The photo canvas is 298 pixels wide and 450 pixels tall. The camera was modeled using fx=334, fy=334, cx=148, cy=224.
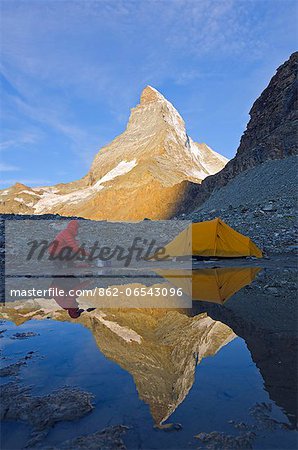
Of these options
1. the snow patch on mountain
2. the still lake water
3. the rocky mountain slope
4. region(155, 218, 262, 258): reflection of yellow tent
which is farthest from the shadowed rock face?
Answer: the snow patch on mountain

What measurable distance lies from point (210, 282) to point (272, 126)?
41204 millimetres

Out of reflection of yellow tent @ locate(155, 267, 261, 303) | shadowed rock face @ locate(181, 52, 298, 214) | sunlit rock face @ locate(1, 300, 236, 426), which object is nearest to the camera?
sunlit rock face @ locate(1, 300, 236, 426)

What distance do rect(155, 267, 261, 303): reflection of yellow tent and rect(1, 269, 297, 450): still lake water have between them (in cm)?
159

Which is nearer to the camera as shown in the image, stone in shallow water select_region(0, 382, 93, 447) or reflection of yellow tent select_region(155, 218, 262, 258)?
stone in shallow water select_region(0, 382, 93, 447)

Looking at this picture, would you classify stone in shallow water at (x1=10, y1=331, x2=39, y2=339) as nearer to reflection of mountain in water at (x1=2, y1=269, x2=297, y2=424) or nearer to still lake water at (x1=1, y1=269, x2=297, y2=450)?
still lake water at (x1=1, y1=269, x2=297, y2=450)

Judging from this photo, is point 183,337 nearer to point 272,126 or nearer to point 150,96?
point 272,126

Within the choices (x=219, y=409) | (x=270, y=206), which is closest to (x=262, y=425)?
(x=219, y=409)

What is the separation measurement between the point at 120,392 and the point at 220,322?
9.10 ft

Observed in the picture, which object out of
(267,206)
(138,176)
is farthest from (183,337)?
(138,176)

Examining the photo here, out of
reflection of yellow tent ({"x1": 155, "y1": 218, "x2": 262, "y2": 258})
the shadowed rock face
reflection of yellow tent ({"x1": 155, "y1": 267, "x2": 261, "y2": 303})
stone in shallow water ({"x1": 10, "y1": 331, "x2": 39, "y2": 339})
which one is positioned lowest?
stone in shallow water ({"x1": 10, "y1": 331, "x2": 39, "y2": 339})

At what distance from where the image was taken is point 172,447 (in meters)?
2.38

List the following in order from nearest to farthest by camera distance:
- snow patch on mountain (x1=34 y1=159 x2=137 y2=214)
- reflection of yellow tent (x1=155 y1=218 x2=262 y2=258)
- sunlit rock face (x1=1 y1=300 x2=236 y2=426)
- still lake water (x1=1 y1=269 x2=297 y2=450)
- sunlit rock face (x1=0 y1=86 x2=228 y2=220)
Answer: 1. still lake water (x1=1 y1=269 x2=297 y2=450)
2. sunlit rock face (x1=1 y1=300 x2=236 y2=426)
3. reflection of yellow tent (x1=155 y1=218 x2=262 y2=258)
4. sunlit rock face (x1=0 y1=86 x2=228 y2=220)
5. snow patch on mountain (x1=34 y1=159 x2=137 y2=214)

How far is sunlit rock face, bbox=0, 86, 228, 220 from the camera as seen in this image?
262 ft

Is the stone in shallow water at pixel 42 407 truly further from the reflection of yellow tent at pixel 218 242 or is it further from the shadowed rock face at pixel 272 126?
the shadowed rock face at pixel 272 126
